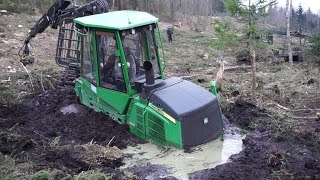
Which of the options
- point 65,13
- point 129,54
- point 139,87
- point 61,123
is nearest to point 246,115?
point 139,87

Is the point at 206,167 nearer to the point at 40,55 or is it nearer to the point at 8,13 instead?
the point at 40,55

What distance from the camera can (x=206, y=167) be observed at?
627cm

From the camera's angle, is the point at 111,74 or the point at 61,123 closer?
the point at 111,74

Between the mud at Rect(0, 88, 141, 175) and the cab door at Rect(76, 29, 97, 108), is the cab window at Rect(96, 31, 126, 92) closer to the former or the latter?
the cab door at Rect(76, 29, 97, 108)

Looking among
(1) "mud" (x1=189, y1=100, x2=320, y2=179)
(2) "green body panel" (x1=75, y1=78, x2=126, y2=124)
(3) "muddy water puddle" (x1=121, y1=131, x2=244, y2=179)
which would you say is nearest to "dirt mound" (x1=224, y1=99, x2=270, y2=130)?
(1) "mud" (x1=189, y1=100, x2=320, y2=179)

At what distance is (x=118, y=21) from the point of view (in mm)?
7266

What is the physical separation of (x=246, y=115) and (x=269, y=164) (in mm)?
2687

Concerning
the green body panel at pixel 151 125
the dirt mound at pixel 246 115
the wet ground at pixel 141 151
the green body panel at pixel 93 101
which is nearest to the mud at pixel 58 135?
the wet ground at pixel 141 151

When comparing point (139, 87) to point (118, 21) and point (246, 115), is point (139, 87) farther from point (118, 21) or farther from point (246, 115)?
point (246, 115)

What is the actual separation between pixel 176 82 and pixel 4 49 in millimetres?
10160

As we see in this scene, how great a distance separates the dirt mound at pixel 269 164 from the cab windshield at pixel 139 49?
2.19m

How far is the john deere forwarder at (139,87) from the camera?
6602 mm

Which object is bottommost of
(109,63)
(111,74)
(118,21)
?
(111,74)

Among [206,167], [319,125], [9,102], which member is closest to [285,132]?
[319,125]
